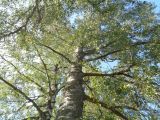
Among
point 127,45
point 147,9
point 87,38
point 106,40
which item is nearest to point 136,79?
point 127,45

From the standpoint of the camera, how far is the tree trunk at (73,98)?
8.89 meters

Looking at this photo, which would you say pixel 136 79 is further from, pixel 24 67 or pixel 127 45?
pixel 24 67

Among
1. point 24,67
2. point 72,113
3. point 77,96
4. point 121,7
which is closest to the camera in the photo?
point 72,113

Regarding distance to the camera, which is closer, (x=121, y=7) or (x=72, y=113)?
(x=72, y=113)

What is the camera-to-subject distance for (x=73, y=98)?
9.52m

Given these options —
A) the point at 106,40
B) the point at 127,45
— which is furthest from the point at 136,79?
the point at 106,40

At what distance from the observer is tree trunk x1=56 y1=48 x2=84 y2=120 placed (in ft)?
29.2

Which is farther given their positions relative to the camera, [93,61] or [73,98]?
[93,61]

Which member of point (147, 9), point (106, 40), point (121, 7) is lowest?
point (106, 40)

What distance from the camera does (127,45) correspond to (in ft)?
34.2

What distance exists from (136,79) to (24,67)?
461 centimetres

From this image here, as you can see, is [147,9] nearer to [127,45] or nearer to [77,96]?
[127,45]

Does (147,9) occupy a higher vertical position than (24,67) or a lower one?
higher

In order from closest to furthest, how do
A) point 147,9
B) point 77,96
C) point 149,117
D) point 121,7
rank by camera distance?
point 77,96 → point 149,117 → point 121,7 → point 147,9
